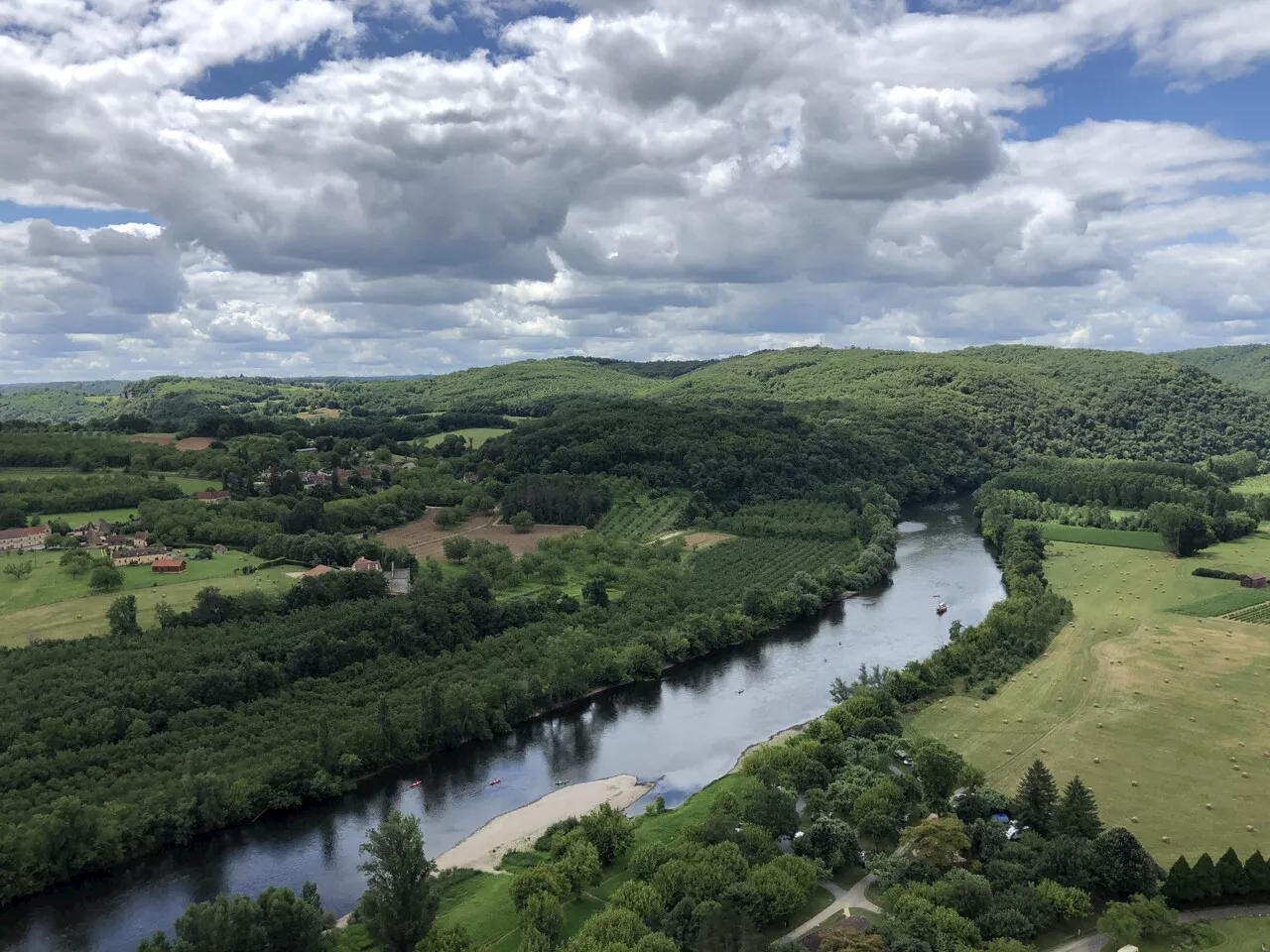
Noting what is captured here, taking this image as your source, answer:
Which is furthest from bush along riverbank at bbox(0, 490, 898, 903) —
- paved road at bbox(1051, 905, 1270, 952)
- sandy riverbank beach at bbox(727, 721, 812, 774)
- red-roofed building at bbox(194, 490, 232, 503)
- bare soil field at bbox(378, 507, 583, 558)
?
paved road at bbox(1051, 905, 1270, 952)

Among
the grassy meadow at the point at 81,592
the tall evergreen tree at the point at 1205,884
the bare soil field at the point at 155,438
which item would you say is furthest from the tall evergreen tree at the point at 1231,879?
the bare soil field at the point at 155,438

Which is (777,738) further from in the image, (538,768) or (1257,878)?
(1257,878)

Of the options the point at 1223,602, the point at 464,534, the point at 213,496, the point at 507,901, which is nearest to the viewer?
the point at 507,901

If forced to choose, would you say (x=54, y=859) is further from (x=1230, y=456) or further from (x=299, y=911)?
(x=1230, y=456)

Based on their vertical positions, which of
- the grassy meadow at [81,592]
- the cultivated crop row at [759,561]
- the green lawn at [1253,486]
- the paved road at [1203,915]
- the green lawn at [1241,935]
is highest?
the grassy meadow at [81,592]

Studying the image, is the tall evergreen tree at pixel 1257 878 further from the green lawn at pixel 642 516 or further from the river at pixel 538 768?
the green lawn at pixel 642 516

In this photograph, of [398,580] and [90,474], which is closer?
[398,580]

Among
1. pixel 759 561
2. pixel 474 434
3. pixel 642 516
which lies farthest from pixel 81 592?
pixel 474 434

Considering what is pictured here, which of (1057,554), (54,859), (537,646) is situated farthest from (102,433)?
(1057,554)
